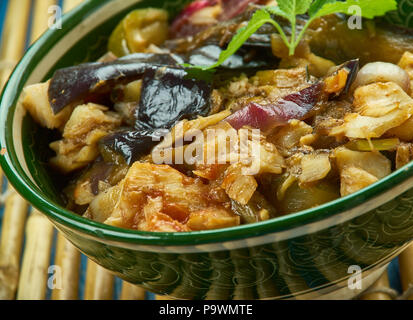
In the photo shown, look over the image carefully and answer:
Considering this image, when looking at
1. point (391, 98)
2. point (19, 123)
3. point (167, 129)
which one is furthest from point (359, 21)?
point (19, 123)

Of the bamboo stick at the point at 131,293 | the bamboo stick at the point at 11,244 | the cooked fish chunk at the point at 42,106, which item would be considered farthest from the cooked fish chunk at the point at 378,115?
the bamboo stick at the point at 11,244

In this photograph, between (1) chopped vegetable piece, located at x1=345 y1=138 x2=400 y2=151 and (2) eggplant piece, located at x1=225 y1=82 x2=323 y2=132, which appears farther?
(2) eggplant piece, located at x1=225 y1=82 x2=323 y2=132

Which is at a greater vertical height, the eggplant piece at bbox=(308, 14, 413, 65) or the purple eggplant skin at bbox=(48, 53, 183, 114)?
the eggplant piece at bbox=(308, 14, 413, 65)

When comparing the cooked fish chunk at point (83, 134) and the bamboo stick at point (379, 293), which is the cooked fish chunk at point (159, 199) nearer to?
the cooked fish chunk at point (83, 134)

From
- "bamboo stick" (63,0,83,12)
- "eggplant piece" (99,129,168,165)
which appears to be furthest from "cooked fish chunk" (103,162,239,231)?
"bamboo stick" (63,0,83,12)

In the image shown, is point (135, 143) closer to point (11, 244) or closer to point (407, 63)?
point (407, 63)

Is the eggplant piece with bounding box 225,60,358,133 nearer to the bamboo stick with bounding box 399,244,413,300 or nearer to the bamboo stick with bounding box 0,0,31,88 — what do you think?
the bamboo stick with bounding box 399,244,413,300

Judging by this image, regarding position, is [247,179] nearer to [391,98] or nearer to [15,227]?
[391,98]
